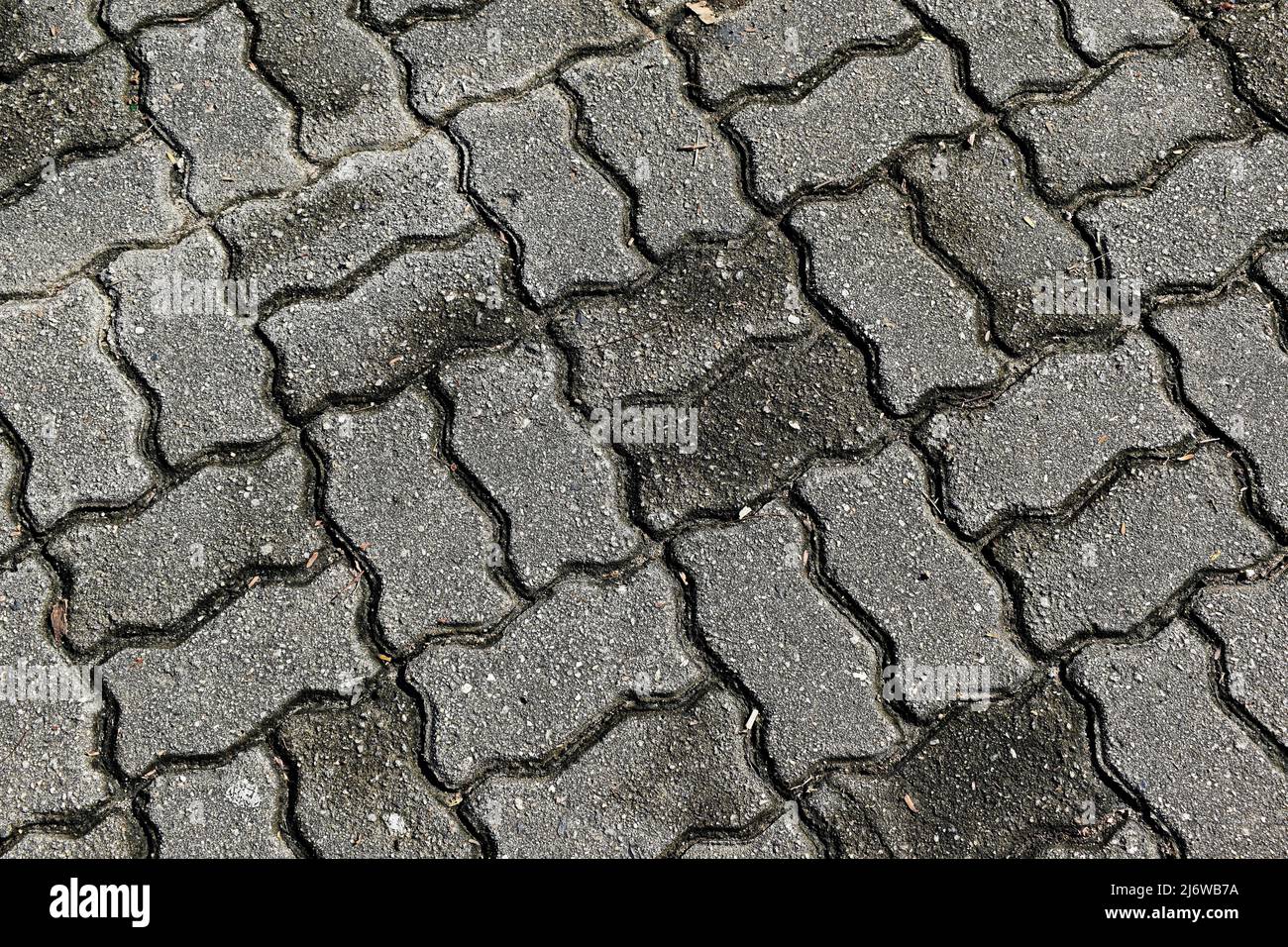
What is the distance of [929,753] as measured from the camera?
2.28 m

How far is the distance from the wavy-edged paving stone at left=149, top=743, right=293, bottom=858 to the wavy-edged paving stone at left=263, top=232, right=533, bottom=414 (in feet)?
2.43

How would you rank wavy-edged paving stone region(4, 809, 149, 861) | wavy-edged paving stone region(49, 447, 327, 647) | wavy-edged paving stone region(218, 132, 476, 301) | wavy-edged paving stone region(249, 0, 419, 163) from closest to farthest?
wavy-edged paving stone region(4, 809, 149, 861) < wavy-edged paving stone region(49, 447, 327, 647) < wavy-edged paving stone region(218, 132, 476, 301) < wavy-edged paving stone region(249, 0, 419, 163)

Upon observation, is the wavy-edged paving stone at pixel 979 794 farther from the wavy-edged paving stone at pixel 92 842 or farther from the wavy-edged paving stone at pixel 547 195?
the wavy-edged paving stone at pixel 92 842

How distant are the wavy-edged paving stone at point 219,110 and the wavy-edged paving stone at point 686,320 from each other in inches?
28.9

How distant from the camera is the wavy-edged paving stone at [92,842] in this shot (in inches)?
86.0

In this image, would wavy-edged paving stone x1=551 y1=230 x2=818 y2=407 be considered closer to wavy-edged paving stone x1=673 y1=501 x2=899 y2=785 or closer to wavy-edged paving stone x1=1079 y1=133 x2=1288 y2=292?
wavy-edged paving stone x1=673 y1=501 x2=899 y2=785

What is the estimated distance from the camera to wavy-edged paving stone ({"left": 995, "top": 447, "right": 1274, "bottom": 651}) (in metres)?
2.37

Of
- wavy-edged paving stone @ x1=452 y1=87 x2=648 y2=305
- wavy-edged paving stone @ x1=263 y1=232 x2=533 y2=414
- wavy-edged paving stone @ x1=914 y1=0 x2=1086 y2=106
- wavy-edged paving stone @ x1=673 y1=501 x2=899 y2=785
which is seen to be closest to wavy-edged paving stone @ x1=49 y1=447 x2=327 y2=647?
wavy-edged paving stone @ x1=263 y1=232 x2=533 y2=414

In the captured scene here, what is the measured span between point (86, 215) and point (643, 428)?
128cm

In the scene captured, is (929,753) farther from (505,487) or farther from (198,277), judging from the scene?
(198,277)
